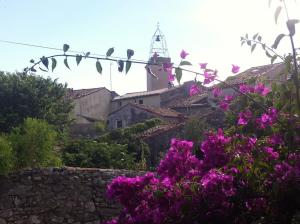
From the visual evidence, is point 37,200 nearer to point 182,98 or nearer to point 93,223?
point 93,223

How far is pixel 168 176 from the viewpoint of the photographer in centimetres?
427

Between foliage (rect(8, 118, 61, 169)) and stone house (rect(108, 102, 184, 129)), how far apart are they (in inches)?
711

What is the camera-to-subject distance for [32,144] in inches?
393

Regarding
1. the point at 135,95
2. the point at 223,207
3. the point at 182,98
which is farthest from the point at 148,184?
the point at 135,95

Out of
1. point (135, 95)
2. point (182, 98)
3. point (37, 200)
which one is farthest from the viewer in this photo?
point (135, 95)

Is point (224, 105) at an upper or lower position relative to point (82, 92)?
lower

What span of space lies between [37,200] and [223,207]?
678 cm

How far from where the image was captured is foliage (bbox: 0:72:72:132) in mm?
23547

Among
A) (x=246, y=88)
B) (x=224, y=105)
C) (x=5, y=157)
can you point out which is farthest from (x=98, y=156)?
(x=246, y=88)

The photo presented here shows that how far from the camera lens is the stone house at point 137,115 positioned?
2942 centimetres

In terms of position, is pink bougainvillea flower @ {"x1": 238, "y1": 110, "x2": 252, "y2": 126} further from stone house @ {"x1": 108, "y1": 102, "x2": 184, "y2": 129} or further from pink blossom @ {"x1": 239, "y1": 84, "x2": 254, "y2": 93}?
stone house @ {"x1": 108, "y1": 102, "x2": 184, "y2": 129}

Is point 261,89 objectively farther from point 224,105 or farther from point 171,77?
point 171,77

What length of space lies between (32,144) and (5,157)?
2.26ft

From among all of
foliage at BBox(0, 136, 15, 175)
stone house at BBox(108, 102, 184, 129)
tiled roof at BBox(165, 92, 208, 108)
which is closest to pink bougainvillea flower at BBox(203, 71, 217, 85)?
foliage at BBox(0, 136, 15, 175)
